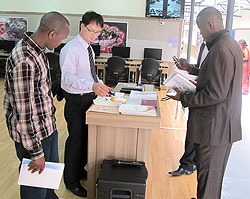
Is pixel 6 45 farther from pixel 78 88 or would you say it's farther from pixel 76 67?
pixel 78 88

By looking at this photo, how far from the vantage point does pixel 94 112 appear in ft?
6.23

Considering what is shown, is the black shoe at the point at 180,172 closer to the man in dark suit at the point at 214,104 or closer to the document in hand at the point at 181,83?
the man in dark suit at the point at 214,104

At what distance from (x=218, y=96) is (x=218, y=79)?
0.37 feet

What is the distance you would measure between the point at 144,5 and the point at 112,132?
22.5ft

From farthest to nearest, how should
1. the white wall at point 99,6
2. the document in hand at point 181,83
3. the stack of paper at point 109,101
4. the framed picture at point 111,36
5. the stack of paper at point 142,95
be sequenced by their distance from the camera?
the white wall at point 99,6
the framed picture at point 111,36
the stack of paper at point 142,95
the stack of paper at point 109,101
the document in hand at point 181,83

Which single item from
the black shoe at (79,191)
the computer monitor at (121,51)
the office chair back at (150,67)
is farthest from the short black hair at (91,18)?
the computer monitor at (121,51)

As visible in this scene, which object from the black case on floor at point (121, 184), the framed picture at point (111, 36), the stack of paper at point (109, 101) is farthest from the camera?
the framed picture at point (111, 36)

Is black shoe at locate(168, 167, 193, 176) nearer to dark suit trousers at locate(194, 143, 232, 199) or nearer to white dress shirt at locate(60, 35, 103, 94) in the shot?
dark suit trousers at locate(194, 143, 232, 199)

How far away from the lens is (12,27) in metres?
8.03

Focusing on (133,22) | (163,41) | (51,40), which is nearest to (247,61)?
(163,41)

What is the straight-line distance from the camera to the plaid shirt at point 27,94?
4.30ft

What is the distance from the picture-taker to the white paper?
150 centimetres

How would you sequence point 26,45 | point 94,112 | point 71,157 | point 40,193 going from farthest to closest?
1. point 71,157
2. point 94,112
3. point 40,193
4. point 26,45

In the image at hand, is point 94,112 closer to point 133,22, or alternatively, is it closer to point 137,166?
point 137,166
